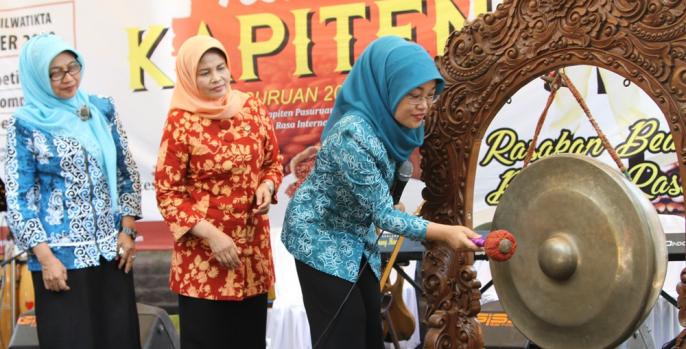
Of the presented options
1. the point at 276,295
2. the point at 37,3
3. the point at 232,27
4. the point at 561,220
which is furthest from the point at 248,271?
the point at 37,3

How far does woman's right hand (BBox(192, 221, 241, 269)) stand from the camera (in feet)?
7.55

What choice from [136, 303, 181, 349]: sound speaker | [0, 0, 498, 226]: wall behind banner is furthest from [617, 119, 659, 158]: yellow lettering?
[136, 303, 181, 349]: sound speaker

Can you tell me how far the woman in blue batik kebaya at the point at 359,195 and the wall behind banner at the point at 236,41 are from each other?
1696 millimetres

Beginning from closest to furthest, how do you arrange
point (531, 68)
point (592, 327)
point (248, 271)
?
point (592, 327)
point (531, 68)
point (248, 271)

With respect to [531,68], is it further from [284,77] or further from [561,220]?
[284,77]

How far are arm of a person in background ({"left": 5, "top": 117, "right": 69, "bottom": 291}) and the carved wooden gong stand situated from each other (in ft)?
3.50

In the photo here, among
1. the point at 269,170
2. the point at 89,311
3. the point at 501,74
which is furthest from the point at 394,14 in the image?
the point at 89,311

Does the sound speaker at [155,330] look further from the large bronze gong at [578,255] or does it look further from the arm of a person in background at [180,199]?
the large bronze gong at [578,255]

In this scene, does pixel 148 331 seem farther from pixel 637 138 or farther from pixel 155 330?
pixel 637 138

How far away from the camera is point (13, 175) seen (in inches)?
96.3

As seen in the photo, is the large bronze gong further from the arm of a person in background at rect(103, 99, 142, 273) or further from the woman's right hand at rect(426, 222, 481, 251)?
the arm of a person in background at rect(103, 99, 142, 273)

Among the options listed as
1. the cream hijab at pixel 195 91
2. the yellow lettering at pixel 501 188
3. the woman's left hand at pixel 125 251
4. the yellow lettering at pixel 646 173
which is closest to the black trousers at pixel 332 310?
the cream hijab at pixel 195 91

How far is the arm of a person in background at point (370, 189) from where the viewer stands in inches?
78.5

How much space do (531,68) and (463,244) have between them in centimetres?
52
